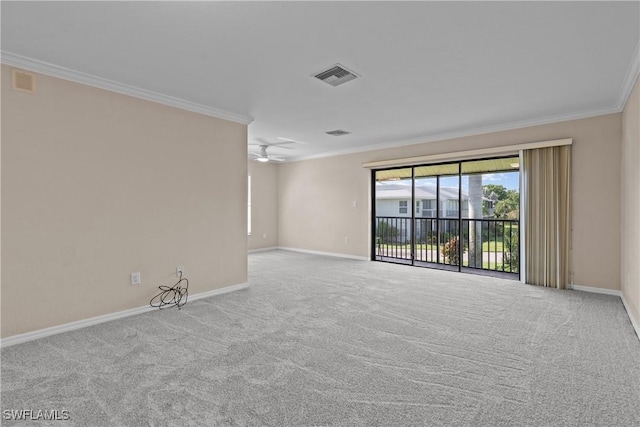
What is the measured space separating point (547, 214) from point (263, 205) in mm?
6109

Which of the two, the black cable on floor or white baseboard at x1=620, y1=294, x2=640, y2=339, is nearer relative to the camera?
white baseboard at x1=620, y1=294, x2=640, y2=339

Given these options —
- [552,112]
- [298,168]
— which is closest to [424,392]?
[552,112]

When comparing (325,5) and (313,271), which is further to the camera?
(313,271)

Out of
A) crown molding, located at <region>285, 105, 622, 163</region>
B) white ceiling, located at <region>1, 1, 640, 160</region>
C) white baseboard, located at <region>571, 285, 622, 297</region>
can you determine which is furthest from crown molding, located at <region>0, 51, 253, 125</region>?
white baseboard, located at <region>571, 285, 622, 297</region>

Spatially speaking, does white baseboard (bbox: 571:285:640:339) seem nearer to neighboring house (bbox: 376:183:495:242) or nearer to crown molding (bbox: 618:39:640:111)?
neighboring house (bbox: 376:183:495:242)

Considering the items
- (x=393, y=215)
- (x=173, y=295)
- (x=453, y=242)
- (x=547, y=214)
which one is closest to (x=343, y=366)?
(x=173, y=295)

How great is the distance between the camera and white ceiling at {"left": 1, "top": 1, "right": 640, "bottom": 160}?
6.81 feet

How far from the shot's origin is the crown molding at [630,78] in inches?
106

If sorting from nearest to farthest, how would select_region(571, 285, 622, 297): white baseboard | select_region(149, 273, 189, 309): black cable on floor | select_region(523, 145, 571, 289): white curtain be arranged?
select_region(149, 273, 189, 309): black cable on floor, select_region(571, 285, 622, 297): white baseboard, select_region(523, 145, 571, 289): white curtain

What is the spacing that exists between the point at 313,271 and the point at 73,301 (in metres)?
3.46

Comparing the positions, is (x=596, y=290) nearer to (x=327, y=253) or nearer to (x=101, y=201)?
(x=327, y=253)

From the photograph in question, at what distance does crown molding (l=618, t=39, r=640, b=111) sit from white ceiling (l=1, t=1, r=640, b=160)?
0.8 inches

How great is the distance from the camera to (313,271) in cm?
558

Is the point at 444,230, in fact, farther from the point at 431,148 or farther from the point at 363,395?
the point at 363,395
